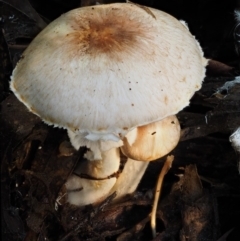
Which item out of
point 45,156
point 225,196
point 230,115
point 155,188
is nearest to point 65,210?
point 45,156

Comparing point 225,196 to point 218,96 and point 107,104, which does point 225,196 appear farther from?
point 107,104

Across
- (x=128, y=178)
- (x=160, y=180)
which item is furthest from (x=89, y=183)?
(x=160, y=180)

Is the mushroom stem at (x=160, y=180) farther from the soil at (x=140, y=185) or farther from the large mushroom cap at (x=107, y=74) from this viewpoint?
the large mushroom cap at (x=107, y=74)

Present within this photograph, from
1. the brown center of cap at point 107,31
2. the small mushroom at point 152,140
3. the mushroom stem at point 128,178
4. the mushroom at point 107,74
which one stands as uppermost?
the brown center of cap at point 107,31

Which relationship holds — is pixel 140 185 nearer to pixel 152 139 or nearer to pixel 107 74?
pixel 152 139

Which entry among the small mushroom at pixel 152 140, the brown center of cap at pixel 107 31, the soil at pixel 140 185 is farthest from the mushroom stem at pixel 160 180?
the brown center of cap at pixel 107 31
